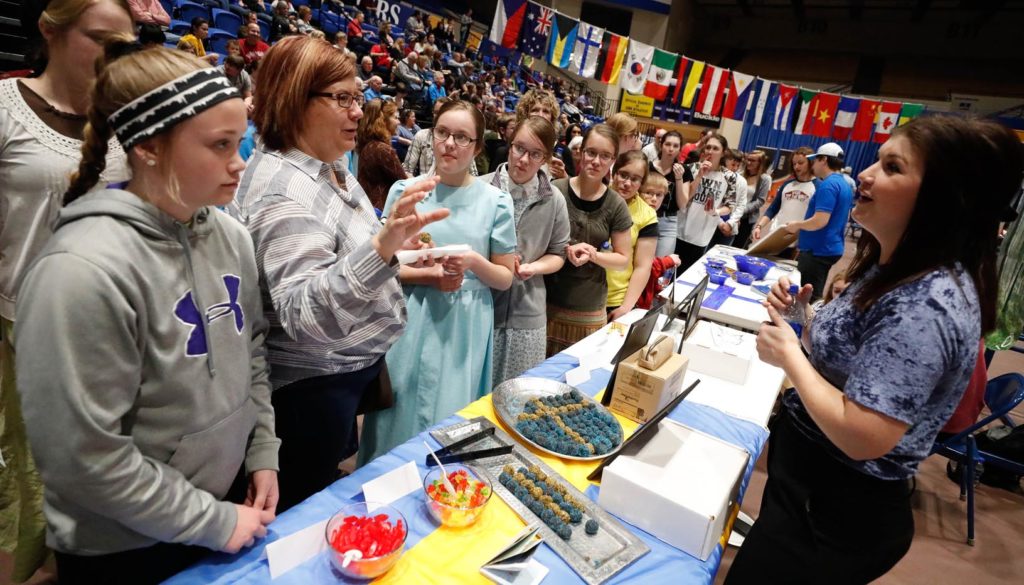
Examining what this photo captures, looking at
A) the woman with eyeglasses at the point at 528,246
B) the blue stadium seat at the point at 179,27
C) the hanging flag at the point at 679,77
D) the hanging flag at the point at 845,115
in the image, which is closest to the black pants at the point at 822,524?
the woman with eyeglasses at the point at 528,246

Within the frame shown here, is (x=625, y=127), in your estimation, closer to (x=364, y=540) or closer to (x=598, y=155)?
(x=598, y=155)

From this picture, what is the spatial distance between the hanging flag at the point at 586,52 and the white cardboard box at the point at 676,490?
941 cm

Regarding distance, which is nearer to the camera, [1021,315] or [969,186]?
[969,186]

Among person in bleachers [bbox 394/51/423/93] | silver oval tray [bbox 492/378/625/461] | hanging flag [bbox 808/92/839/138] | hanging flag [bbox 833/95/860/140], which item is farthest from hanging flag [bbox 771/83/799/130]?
silver oval tray [bbox 492/378/625/461]

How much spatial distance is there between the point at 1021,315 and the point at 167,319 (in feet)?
13.2

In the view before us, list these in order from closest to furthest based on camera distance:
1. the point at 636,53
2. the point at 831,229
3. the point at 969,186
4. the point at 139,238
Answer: the point at 139,238, the point at 969,186, the point at 831,229, the point at 636,53

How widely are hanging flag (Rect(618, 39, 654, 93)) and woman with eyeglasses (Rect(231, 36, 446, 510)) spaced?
1021 centimetres

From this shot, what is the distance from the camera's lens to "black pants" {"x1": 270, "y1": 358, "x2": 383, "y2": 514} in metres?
1.34

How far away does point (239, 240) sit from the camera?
1.07m

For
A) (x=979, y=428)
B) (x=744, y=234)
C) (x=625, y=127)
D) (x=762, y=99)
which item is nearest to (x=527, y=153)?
(x=625, y=127)

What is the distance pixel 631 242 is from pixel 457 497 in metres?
1.94

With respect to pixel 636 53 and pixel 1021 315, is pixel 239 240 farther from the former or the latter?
pixel 636 53

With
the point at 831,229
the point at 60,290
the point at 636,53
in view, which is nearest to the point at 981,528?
the point at 831,229

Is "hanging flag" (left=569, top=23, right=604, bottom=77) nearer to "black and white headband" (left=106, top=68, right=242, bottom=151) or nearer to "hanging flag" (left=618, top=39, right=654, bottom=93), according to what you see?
"hanging flag" (left=618, top=39, right=654, bottom=93)
